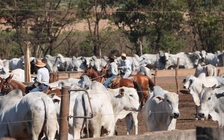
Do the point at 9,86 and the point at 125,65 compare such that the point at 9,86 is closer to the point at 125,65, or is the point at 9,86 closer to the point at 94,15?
the point at 125,65

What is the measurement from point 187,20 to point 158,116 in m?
42.3

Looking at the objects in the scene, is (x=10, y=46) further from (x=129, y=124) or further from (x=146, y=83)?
(x=129, y=124)

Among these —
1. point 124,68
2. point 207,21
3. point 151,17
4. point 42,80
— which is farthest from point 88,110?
point 207,21

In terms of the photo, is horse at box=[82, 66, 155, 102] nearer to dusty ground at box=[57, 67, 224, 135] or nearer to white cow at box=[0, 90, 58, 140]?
dusty ground at box=[57, 67, 224, 135]

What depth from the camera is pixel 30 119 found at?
37.6 ft

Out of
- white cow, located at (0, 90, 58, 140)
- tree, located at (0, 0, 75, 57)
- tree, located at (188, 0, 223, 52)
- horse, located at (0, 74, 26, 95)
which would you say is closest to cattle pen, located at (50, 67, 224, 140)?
white cow, located at (0, 90, 58, 140)

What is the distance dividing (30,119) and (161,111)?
3.44 meters

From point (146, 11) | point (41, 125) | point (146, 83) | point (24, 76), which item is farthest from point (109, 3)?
point (41, 125)

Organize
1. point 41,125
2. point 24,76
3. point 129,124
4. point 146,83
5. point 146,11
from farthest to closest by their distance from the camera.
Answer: point 146,11, point 24,76, point 146,83, point 129,124, point 41,125

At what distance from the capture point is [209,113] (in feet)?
47.3

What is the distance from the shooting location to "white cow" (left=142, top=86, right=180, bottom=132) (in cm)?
1349

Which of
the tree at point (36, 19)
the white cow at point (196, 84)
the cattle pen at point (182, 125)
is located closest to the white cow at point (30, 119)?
the cattle pen at point (182, 125)

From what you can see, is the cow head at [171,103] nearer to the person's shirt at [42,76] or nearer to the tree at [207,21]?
the person's shirt at [42,76]

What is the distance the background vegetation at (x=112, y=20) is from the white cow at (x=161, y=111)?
35277 millimetres
